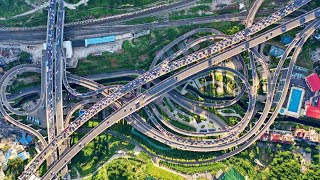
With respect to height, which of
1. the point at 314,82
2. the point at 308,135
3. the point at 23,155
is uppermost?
the point at 314,82

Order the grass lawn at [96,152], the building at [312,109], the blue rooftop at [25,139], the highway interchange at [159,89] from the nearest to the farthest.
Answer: the highway interchange at [159,89] < the building at [312,109] < the grass lawn at [96,152] < the blue rooftop at [25,139]

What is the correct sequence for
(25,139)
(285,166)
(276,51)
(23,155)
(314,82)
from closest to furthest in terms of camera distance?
(285,166) → (314,82) → (23,155) → (276,51) → (25,139)

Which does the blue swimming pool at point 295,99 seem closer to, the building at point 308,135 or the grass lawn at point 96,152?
the building at point 308,135

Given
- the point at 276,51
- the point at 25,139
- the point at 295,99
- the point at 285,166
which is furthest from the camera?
the point at 25,139

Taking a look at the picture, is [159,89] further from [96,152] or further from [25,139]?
[25,139]

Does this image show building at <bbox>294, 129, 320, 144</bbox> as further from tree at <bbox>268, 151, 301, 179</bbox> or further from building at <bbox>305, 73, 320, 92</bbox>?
building at <bbox>305, 73, 320, 92</bbox>

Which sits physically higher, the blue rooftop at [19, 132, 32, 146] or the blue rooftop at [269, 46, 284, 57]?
the blue rooftop at [269, 46, 284, 57]

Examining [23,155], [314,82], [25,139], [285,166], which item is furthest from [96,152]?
[314,82]

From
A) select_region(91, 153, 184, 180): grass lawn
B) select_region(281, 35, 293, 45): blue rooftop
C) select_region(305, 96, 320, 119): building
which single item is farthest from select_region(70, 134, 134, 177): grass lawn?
select_region(281, 35, 293, 45): blue rooftop

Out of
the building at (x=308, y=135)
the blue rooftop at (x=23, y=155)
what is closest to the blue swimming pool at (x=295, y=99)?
the building at (x=308, y=135)
